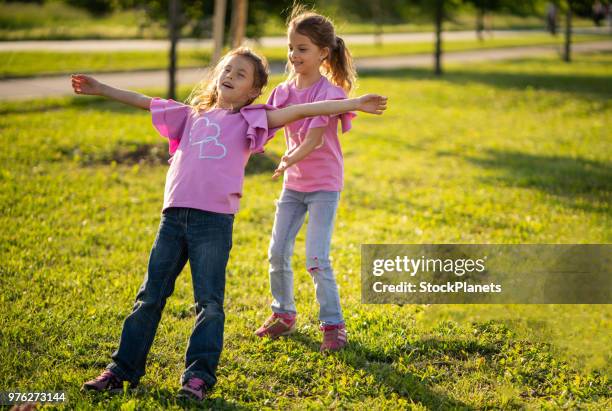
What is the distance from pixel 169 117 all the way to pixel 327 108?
84cm

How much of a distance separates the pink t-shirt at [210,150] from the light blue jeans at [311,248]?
0.57 metres

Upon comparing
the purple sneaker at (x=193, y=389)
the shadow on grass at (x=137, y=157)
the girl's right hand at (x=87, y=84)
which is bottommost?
the shadow on grass at (x=137, y=157)

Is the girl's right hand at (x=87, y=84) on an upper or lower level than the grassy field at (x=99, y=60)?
upper

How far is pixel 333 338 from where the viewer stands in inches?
167

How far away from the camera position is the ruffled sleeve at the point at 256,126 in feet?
12.3

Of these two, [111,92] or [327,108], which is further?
[111,92]

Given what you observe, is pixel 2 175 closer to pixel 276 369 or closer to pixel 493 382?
pixel 276 369

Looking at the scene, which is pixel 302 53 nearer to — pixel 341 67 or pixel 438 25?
pixel 341 67

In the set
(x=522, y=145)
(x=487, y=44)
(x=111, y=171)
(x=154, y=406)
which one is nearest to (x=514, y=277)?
(x=154, y=406)

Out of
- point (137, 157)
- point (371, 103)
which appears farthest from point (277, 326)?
point (137, 157)

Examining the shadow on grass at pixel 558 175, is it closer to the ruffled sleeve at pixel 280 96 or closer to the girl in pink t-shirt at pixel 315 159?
the girl in pink t-shirt at pixel 315 159

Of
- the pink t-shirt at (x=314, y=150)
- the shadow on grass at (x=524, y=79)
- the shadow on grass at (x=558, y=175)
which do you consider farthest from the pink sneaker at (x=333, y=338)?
the shadow on grass at (x=524, y=79)

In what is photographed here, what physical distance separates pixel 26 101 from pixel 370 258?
29.8 feet

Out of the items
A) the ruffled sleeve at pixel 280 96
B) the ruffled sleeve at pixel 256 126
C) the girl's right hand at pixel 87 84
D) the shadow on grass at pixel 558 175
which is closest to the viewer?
the ruffled sleeve at pixel 256 126
